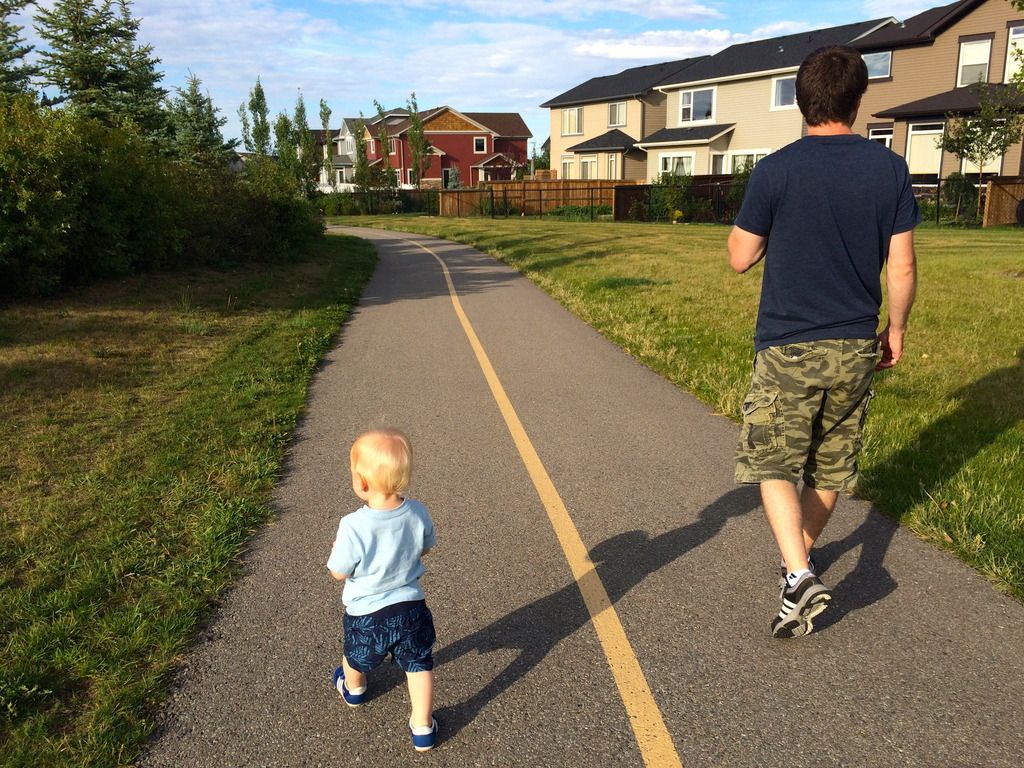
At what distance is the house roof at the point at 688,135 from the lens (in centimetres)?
4284

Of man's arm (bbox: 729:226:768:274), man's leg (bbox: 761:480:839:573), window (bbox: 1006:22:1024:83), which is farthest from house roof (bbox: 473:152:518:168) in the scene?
man's leg (bbox: 761:480:839:573)

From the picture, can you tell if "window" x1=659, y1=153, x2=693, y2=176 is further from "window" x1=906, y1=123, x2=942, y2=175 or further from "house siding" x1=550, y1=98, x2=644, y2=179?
"window" x1=906, y1=123, x2=942, y2=175

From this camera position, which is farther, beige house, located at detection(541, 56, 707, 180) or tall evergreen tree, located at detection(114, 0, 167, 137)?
beige house, located at detection(541, 56, 707, 180)

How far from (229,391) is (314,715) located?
17.6ft

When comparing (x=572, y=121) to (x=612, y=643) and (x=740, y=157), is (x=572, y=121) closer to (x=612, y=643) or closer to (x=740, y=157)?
(x=740, y=157)

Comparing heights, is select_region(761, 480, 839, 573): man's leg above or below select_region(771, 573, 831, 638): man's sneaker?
above

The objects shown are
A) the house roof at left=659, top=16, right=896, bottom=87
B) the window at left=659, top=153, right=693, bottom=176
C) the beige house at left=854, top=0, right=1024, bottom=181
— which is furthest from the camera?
the window at left=659, top=153, right=693, bottom=176

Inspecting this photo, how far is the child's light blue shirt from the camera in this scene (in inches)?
112

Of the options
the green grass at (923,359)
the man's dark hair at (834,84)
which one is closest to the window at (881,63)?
the green grass at (923,359)

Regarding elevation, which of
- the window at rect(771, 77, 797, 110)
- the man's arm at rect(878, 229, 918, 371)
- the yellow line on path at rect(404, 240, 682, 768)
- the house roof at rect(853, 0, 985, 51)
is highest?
the house roof at rect(853, 0, 985, 51)

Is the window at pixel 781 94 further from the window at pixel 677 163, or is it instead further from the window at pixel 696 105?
the window at pixel 677 163

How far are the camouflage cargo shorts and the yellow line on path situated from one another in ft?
3.01

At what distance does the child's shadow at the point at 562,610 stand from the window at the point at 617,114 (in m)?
50.4

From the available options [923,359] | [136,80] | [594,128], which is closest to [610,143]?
[594,128]
